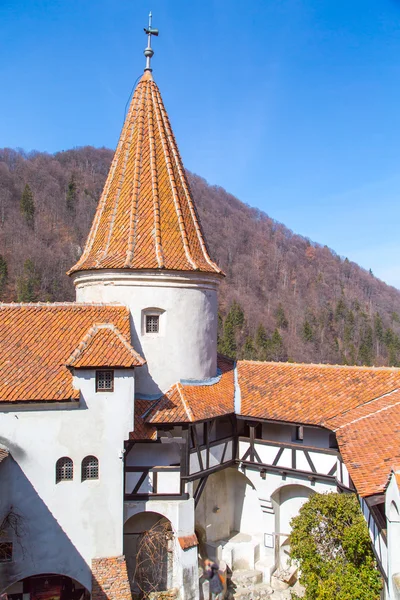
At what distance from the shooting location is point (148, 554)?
622 inches

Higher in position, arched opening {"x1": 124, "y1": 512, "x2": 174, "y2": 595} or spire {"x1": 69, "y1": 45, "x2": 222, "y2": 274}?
spire {"x1": 69, "y1": 45, "x2": 222, "y2": 274}

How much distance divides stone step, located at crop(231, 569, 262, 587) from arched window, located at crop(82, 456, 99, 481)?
20.7 ft

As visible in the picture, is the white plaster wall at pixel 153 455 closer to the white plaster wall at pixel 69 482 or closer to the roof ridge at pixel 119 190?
the white plaster wall at pixel 69 482

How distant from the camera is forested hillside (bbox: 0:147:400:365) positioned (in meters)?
69.7

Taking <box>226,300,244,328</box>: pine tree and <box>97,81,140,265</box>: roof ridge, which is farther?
<box>226,300,244,328</box>: pine tree

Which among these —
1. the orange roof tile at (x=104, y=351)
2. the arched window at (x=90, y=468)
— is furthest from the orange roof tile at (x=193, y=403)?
the orange roof tile at (x=104, y=351)

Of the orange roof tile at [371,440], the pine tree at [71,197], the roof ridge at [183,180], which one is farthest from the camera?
the pine tree at [71,197]

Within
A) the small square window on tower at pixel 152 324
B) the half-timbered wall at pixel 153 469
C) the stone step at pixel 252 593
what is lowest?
the stone step at pixel 252 593

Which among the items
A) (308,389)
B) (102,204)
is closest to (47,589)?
(308,389)

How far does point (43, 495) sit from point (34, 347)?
396cm

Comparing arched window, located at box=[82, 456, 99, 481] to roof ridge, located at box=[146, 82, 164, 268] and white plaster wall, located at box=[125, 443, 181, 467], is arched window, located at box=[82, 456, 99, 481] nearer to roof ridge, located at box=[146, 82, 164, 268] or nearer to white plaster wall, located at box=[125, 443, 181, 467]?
white plaster wall, located at box=[125, 443, 181, 467]

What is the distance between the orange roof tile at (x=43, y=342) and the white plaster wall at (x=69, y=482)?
506 millimetres

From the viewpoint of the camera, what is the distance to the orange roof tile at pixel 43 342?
13844mm

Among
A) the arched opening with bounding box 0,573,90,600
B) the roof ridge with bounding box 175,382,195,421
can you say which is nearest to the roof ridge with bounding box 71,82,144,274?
the roof ridge with bounding box 175,382,195,421
